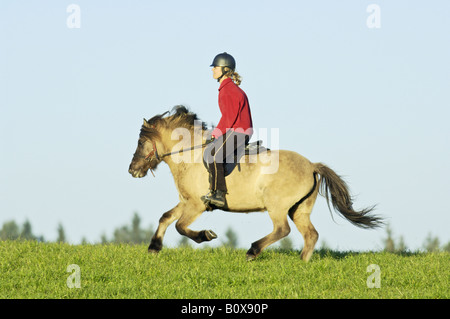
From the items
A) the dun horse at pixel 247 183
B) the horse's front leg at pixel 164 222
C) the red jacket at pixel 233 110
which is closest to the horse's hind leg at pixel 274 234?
the dun horse at pixel 247 183

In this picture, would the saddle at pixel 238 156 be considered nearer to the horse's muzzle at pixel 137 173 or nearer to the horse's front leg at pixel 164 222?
the horse's front leg at pixel 164 222

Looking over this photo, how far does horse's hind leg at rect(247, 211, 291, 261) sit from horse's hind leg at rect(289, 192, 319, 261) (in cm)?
49

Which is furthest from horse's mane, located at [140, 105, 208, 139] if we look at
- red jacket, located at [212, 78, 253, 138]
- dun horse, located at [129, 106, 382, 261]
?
red jacket, located at [212, 78, 253, 138]

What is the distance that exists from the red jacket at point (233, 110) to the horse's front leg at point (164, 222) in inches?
64.0

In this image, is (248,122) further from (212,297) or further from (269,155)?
(212,297)

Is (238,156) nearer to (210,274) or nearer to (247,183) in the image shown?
(247,183)

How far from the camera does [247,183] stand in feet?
34.9

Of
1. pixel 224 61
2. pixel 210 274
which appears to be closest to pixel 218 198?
pixel 210 274

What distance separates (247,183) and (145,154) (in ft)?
7.07

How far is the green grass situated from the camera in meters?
8.34

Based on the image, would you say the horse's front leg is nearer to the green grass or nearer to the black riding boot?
the green grass

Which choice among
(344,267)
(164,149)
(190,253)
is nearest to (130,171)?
(164,149)

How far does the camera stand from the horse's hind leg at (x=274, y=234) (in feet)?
33.7
